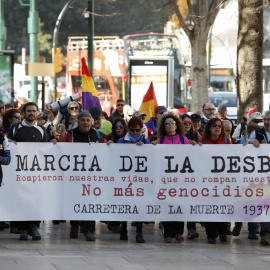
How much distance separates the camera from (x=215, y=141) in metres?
11.7

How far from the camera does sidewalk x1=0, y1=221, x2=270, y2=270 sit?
9375mm

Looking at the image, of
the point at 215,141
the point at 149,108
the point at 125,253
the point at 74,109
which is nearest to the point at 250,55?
the point at 149,108

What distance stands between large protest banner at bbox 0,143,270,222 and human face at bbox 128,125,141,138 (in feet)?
0.61

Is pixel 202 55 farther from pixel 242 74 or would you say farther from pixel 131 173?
pixel 131 173

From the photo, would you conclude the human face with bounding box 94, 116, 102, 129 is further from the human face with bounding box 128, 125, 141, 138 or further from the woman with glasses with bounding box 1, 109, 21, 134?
the human face with bounding box 128, 125, 141, 138

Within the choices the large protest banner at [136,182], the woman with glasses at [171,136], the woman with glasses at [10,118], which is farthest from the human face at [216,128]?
the woman with glasses at [10,118]

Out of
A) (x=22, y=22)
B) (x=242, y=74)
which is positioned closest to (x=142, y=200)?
(x=242, y=74)

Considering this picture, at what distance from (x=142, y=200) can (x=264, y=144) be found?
1.66m

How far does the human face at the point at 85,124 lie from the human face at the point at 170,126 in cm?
95

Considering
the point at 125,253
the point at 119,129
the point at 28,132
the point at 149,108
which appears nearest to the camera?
the point at 125,253

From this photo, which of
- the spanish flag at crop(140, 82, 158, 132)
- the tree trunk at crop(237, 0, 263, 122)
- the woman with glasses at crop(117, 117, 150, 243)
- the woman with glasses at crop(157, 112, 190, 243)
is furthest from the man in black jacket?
the tree trunk at crop(237, 0, 263, 122)

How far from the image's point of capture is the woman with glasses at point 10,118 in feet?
42.0

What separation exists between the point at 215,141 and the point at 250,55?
6.27 meters

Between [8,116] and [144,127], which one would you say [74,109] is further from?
[8,116]
